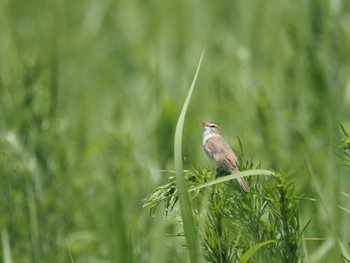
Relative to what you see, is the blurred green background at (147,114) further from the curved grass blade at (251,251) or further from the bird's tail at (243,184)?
the curved grass blade at (251,251)

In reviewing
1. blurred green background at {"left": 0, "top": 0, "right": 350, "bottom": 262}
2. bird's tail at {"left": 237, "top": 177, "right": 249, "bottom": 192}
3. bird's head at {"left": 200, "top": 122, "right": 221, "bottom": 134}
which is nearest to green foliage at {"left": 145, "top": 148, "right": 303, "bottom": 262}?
bird's tail at {"left": 237, "top": 177, "right": 249, "bottom": 192}

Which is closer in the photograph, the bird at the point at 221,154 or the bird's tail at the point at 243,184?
the bird's tail at the point at 243,184

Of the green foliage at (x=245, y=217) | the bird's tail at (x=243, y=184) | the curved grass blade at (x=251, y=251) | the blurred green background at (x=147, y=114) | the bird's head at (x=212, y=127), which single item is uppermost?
the blurred green background at (x=147, y=114)

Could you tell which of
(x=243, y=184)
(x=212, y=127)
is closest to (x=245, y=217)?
(x=243, y=184)

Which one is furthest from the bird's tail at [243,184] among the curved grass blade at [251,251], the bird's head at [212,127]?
the bird's head at [212,127]

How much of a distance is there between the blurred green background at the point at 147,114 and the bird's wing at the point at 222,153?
249 mm

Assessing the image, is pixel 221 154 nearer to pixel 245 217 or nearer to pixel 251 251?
pixel 245 217

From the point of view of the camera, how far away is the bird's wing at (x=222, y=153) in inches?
103

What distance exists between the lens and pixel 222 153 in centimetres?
273

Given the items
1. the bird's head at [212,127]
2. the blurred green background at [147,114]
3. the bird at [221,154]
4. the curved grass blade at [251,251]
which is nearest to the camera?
the curved grass blade at [251,251]

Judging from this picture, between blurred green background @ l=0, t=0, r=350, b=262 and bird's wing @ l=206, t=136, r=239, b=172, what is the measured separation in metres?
0.25

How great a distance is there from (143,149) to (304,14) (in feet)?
4.72

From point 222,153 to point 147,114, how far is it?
323 cm

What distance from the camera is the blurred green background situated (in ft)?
14.0
